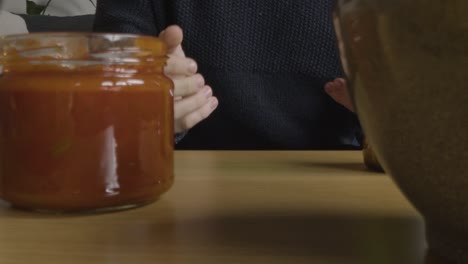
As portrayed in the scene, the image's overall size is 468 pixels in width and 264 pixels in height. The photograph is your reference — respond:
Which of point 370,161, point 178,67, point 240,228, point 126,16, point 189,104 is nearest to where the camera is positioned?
point 240,228

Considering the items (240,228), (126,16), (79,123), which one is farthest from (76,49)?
(126,16)

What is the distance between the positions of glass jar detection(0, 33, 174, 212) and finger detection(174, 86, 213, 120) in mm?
459

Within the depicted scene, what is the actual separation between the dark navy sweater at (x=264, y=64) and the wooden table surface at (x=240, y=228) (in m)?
0.65

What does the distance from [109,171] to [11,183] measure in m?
0.07

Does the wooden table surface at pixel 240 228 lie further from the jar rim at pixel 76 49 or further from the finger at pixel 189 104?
the finger at pixel 189 104

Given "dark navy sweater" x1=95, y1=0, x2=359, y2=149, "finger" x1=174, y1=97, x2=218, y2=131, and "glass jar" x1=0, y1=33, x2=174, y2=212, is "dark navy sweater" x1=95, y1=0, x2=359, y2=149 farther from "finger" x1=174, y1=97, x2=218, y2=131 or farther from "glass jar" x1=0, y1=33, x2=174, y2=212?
"glass jar" x1=0, y1=33, x2=174, y2=212

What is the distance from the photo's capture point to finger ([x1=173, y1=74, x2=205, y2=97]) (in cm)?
89

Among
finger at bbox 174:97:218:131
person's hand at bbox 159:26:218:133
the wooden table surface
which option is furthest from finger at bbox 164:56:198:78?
the wooden table surface

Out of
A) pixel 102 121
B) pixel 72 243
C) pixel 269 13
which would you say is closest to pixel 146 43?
pixel 102 121

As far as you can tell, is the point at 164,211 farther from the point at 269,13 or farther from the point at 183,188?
the point at 269,13

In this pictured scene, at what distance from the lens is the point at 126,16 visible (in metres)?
1.23

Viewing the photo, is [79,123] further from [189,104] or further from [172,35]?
[189,104]

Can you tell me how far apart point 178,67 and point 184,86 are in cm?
5

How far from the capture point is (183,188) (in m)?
0.55
